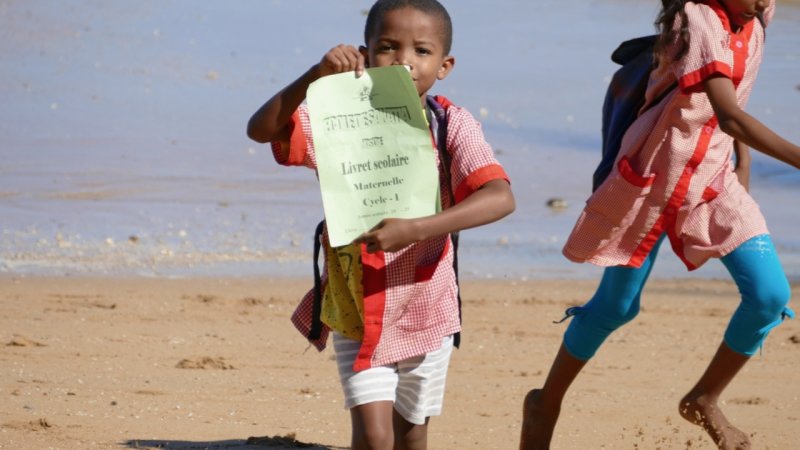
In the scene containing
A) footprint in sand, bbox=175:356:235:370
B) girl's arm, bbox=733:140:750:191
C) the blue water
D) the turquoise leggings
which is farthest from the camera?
the blue water

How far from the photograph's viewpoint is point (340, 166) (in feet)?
12.5

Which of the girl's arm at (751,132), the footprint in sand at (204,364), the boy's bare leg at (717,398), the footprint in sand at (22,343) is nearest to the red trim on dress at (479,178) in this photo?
the girl's arm at (751,132)

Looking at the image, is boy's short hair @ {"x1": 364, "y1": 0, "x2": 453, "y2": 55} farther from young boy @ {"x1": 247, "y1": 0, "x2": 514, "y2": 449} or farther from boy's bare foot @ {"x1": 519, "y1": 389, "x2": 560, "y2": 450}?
boy's bare foot @ {"x1": 519, "y1": 389, "x2": 560, "y2": 450}

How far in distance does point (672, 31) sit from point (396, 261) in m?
1.32

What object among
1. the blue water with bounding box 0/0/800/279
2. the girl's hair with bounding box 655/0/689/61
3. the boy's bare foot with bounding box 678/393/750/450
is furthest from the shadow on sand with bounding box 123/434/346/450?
the blue water with bounding box 0/0/800/279

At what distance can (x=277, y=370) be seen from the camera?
6480 millimetres

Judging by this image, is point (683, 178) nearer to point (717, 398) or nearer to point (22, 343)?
point (717, 398)

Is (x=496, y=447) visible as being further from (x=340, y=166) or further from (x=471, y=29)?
(x=471, y=29)

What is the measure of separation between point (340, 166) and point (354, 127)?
0.36ft

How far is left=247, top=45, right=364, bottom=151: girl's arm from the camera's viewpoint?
3752 mm

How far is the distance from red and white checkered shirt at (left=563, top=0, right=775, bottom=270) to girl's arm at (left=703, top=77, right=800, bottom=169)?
0.48 feet

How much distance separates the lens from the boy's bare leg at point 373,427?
389 cm

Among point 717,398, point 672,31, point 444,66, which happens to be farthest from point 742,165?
point 444,66

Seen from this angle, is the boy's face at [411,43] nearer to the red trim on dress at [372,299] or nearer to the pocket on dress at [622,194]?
the red trim on dress at [372,299]
